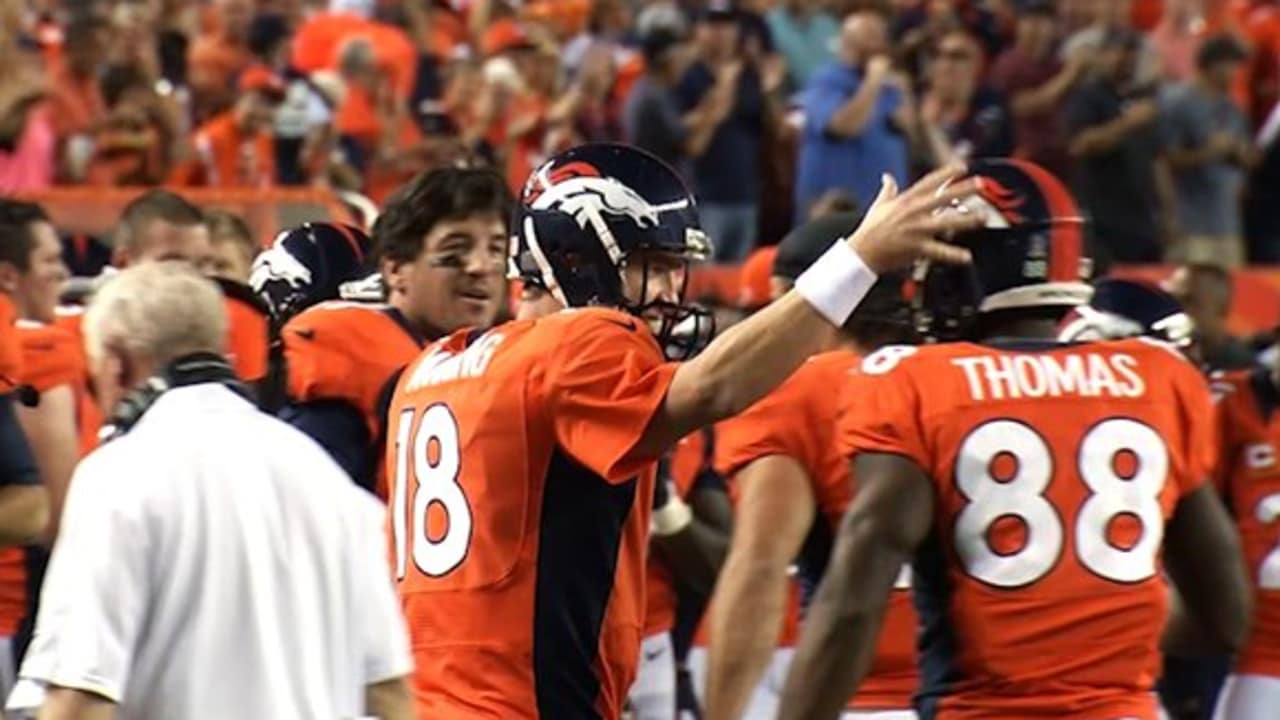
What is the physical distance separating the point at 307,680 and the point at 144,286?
67 centimetres

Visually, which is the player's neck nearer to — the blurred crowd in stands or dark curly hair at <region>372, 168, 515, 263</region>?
dark curly hair at <region>372, 168, 515, 263</region>

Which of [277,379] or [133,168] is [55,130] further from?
[277,379]

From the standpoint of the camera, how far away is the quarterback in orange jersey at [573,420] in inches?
207

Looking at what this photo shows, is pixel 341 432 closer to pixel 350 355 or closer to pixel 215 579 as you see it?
pixel 350 355

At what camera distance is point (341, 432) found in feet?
23.6

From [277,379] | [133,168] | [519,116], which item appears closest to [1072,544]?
[277,379]

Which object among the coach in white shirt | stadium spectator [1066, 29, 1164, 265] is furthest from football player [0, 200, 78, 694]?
stadium spectator [1066, 29, 1164, 265]

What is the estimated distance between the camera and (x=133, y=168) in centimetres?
1352

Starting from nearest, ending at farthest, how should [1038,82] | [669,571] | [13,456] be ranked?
[13,456] → [669,571] → [1038,82]

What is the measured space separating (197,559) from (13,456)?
178cm

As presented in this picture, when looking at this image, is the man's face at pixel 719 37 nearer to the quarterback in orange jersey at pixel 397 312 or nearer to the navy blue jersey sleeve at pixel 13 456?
the quarterback in orange jersey at pixel 397 312

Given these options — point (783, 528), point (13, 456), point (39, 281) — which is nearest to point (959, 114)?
point (39, 281)

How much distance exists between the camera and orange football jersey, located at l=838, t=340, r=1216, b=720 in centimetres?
579

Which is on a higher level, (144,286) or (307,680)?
(144,286)
